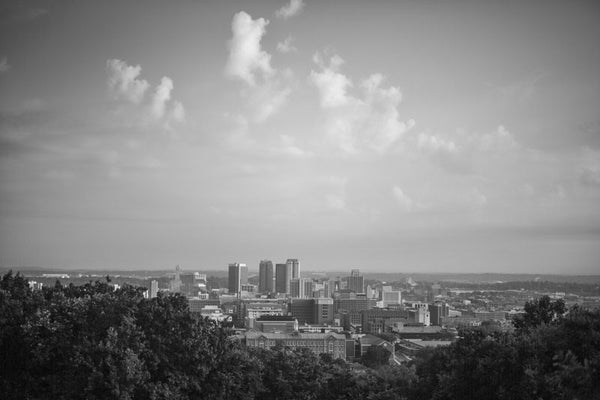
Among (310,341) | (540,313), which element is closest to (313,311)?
(310,341)

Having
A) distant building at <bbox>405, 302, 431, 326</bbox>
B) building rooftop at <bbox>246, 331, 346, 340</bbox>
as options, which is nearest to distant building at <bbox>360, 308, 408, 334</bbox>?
distant building at <bbox>405, 302, 431, 326</bbox>

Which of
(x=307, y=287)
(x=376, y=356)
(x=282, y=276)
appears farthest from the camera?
(x=282, y=276)

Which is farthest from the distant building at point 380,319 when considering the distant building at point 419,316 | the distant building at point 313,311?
the distant building at point 313,311

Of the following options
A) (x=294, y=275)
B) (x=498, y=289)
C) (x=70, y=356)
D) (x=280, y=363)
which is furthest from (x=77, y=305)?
(x=498, y=289)

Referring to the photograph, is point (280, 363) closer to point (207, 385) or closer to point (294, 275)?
point (207, 385)

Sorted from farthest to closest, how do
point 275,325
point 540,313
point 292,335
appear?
point 275,325 < point 292,335 < point 540,313

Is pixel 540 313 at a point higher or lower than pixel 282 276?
lower

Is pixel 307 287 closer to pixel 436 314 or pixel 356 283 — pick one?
pixel 356 283

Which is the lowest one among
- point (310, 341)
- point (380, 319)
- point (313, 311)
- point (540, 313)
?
point (310, 341)
